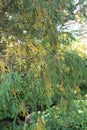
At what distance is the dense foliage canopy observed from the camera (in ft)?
6.93

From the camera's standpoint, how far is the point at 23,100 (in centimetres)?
218

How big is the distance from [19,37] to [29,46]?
318 mm

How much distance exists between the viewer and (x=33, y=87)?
209 centimetres

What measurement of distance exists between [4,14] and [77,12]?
3.84 feet

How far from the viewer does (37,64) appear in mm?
2150

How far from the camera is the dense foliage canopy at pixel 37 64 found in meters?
2.11

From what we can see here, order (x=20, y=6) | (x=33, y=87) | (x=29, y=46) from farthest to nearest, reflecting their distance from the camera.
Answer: (x=20, y=6)
(x=29, y=46)
(x=33, y=87)

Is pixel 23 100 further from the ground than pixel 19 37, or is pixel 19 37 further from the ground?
pixel 19 37

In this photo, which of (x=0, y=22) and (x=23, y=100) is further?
(x=0, y=22)

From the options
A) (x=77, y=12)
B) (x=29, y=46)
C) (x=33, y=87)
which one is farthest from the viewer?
(x=77, y=12)

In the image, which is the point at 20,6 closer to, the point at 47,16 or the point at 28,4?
the point at 28,4

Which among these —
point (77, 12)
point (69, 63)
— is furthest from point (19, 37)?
point (77, 12)

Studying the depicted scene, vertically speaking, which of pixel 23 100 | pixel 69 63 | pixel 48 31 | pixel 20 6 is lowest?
pixel 23 100

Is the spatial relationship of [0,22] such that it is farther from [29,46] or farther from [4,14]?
[29,46]
